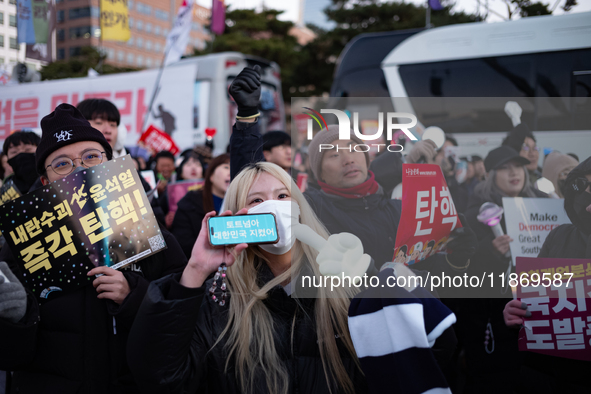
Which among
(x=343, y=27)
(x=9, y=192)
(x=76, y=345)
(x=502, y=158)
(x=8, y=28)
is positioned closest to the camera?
(x=76, y=345)

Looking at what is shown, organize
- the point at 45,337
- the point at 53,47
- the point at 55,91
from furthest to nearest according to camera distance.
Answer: the point at 55,91 < the point at 53,47 < the point at 45,337

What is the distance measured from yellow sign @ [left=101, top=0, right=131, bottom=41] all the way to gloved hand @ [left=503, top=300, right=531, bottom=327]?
35.6 feet

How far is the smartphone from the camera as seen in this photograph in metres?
1.38

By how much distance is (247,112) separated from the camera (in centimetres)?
229

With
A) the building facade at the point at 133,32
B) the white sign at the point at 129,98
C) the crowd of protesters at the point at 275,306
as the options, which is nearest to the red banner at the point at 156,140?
the white sign at the point at 129,98

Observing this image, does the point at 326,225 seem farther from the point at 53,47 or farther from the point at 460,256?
the point at 53,47

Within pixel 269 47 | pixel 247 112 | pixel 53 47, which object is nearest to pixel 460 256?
pixel 247 112

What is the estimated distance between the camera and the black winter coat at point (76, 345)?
5.10 ft

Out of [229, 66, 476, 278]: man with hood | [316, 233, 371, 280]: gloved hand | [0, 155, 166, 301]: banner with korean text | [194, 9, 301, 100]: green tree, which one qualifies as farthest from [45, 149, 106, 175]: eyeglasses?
[194, 9, 301, 100]: green tree

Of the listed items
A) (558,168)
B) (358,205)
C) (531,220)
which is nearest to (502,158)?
Result: (558,168)

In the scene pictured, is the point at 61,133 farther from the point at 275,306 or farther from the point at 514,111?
the point at 514,111

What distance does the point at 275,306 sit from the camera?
159 centimetres

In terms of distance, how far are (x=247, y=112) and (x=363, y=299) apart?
1.30 m

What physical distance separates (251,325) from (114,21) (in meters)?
11.0
